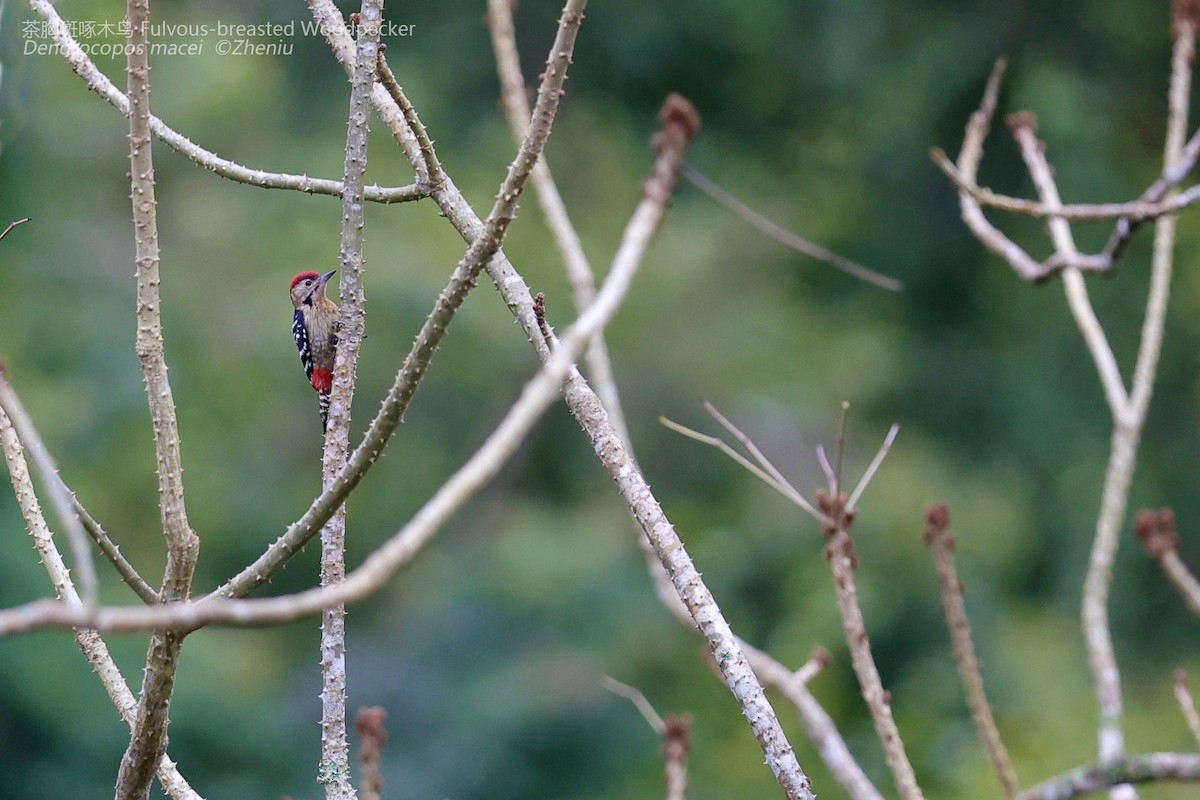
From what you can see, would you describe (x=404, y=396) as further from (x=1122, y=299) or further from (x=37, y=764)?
(x=1122, y=299)

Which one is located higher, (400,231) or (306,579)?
(400,231)

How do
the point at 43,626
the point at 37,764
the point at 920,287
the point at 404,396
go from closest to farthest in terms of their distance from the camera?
the point at 43,626
the point at 404,396
the point at 37,764
the point at 920,287

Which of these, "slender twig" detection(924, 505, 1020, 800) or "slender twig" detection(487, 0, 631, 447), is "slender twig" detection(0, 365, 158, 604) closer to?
"slender twig" detection(487, 0, 631, 447)

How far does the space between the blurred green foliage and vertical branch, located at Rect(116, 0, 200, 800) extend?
6.38 metres

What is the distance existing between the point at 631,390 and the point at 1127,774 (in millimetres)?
8117

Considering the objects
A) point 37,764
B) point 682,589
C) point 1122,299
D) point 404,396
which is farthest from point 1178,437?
point 404,396

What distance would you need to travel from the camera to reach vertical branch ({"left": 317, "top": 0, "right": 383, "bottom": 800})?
80.0 inches

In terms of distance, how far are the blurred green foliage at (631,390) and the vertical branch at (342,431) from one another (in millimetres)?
5970

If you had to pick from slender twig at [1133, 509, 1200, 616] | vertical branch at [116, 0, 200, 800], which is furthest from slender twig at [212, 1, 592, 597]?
slender twig at [1133, 509, 1200, 616]

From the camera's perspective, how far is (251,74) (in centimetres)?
1061

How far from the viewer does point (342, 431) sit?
Result: 222cm

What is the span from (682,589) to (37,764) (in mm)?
7871

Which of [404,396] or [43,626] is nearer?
[43,626]

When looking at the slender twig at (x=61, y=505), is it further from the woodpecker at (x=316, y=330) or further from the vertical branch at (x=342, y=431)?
the woodpecker at (x=316, y=330)
